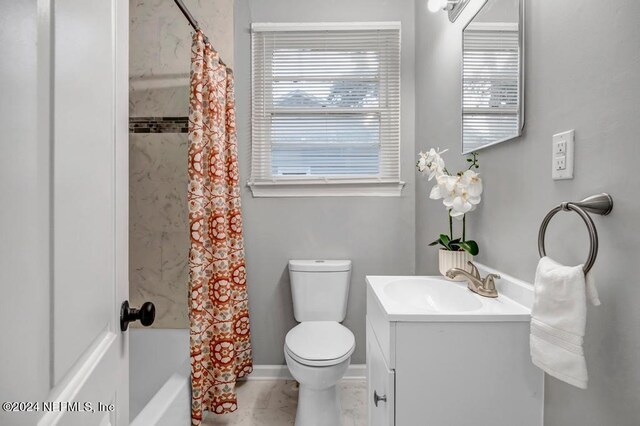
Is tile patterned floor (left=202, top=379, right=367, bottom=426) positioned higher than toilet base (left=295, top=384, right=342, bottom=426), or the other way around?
toilet base (left=295, top=384, right=342, bottom=426)

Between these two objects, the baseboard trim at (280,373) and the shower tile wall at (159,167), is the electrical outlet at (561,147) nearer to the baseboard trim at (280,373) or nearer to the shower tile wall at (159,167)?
the baseboard trim at (280,373)

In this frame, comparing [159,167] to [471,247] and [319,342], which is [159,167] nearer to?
[319,342]

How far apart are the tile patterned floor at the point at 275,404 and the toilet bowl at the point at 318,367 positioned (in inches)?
7.1

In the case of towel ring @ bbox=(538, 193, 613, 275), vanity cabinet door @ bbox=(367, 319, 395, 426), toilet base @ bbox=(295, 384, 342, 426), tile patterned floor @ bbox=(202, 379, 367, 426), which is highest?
towel ring @ bbox=(538, 193, 613, 275)

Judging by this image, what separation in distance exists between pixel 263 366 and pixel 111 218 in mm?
1759

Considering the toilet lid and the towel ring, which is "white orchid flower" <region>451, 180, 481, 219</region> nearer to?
the towel ring

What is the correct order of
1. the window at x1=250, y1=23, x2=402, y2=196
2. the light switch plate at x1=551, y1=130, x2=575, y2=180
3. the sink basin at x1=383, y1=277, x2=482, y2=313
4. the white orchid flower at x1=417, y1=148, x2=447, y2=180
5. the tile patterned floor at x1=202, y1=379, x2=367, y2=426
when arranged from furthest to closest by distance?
1. the window at x1=250, y1=23, x2=402, y2=196
2. the tile patterned floor at x1=202, y1=379, x2=367, y2=426
3. the white orchid flower at x1=417, y1=148, x2=447, y2=180
4. the sink basin at x1=383, y1=277, x2=482, y2=313
5. the light switch plate at x1=551, y1=130, x2=575, y2=180

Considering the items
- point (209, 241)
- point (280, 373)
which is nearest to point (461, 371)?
point (209, 241)

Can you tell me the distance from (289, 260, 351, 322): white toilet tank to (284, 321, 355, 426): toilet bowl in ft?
0.81

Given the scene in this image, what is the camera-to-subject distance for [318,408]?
5.06 ft

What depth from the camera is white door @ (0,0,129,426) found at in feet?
1.25

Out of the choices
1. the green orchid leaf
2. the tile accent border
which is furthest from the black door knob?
the tile accent border

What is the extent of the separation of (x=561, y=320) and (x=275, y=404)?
1.67m

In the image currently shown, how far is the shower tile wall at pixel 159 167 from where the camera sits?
197 cm
